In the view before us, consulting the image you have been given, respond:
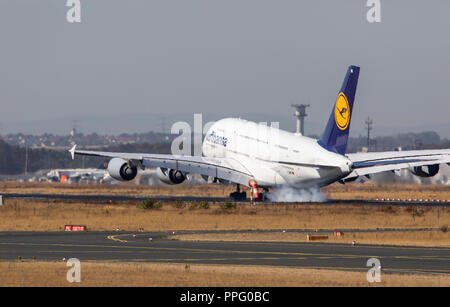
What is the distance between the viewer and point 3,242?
48344 millimetres

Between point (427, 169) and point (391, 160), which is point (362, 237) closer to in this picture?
point (391, 160)

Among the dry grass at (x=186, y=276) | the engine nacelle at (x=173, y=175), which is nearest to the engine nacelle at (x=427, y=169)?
the engine nacelle at (x=173, y=175)

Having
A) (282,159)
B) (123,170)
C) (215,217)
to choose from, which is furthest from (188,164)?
(215,217)

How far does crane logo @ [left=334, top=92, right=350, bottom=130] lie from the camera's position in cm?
7432

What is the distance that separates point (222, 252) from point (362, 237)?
11575 mm

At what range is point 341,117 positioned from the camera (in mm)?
74438

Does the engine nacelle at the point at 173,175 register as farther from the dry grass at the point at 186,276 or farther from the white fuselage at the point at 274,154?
the dry grass at the point at 186,276

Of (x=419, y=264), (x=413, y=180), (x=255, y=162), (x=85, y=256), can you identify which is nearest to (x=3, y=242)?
(x=85, y=256)

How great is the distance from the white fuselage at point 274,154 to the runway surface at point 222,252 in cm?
2475

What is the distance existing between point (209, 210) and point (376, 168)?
46.0ft

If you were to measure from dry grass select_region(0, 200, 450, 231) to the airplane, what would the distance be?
352 centimetres

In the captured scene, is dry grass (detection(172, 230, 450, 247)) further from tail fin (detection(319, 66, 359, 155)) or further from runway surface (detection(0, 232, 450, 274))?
tail fin (detection(319, 66, 359, 155))

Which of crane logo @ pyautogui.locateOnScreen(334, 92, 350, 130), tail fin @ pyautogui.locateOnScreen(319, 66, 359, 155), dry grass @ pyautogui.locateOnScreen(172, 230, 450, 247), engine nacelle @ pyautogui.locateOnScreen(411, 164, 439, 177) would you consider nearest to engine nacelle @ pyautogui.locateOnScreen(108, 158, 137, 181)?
tail fin @ pyautogui.locateOnScreen(319, 66, 359, 155)

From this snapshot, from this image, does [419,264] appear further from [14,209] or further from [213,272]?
[14,209]
